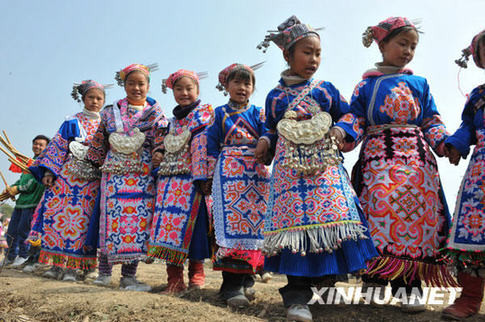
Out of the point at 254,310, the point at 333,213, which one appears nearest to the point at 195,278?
the point at 254,310

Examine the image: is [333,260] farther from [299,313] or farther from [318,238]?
[299,313]

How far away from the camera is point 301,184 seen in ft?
10.2

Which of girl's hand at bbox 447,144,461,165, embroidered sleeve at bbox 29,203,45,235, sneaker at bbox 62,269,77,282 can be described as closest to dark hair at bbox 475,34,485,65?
girl's hand at bbox 447,144,461,165

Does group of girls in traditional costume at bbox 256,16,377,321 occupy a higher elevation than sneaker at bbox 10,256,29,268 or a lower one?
higher

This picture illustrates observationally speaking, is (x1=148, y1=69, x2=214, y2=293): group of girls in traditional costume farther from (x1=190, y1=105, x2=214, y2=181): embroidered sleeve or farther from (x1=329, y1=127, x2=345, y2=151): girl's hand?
(x1=329, y1=127, x2=345, y2=151): girl's hand

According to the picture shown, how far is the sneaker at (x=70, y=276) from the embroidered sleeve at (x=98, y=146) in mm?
1386

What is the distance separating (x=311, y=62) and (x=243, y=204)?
1.31 meters

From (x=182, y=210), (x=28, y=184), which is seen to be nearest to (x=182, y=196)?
(x=182, y=210)

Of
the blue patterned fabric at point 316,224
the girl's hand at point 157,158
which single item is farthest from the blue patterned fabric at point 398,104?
the girl's hand at point 157,158

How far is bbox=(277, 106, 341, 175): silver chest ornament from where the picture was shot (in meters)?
3.08

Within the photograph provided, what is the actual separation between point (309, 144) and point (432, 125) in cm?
114

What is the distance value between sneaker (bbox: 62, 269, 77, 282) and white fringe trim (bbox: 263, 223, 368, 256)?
320 centimetres

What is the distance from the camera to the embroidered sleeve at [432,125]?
Result: 346 centimetres

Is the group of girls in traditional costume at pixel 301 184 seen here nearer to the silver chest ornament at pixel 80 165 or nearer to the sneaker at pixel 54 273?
the silver chest ornament at pixel 80 165
